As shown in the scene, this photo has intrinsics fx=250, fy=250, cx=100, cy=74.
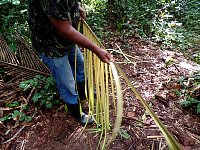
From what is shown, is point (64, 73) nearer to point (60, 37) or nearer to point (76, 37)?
point (60, 37)

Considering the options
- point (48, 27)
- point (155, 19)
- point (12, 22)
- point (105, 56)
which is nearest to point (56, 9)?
point (48, 27)

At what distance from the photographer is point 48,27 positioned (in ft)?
6.36

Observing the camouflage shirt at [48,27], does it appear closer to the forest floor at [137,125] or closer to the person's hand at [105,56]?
the person's hand at [105,56]

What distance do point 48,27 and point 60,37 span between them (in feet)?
0.43

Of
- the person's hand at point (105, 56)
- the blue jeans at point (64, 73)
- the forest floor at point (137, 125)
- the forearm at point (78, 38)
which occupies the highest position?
the forearm at point (78, 38)

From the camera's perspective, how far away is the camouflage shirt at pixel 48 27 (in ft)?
5.56

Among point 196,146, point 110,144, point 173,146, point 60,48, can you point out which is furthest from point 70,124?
point 173,146

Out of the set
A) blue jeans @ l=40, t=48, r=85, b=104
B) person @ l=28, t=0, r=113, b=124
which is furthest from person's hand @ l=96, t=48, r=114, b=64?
blue jeans @ l=40, t=48, r=85, b=104

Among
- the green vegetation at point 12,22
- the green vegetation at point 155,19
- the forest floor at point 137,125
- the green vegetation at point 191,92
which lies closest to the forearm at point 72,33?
the forest floor at point 137,125

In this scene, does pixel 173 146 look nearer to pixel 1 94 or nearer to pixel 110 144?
pixel 110 144

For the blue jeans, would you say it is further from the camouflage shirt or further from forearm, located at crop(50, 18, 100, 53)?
forearm, located at crop(50, 18, 100, 53)

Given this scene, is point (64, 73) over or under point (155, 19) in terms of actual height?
under

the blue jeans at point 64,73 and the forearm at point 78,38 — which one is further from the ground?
the forearm at point 78,38

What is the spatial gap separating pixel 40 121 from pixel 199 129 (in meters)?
1.59
